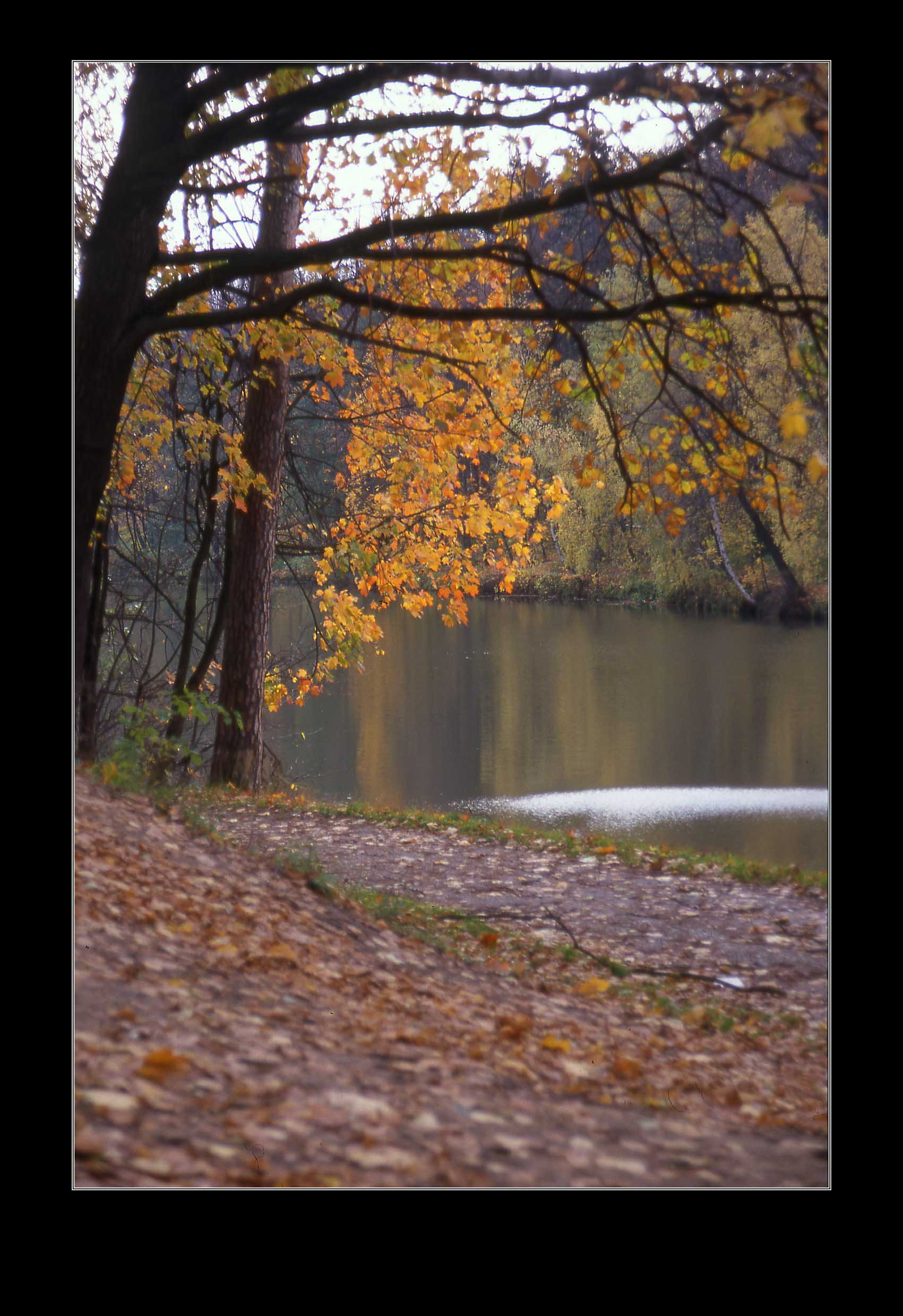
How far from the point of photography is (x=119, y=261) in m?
3.97

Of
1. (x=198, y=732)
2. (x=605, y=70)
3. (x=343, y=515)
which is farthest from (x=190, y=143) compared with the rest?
(x=198, y=732)

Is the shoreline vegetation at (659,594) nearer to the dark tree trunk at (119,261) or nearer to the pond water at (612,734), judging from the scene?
the pond water at (612,734)

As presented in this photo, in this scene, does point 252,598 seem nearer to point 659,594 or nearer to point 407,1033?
point 659,594

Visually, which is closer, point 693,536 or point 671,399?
point 671,399

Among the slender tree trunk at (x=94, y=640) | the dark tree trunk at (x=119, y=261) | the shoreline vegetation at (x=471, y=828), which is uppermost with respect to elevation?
the dark tree trunk at (x=119, y=261)

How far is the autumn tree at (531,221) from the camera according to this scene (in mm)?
3488

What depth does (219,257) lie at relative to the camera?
161 inches

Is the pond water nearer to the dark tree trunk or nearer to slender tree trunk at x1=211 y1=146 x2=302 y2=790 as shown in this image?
slender tree trunk at x1=211 y1=146 x2=302 y2=790

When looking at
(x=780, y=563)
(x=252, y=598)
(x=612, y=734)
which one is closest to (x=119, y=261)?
(x=780, y=563)

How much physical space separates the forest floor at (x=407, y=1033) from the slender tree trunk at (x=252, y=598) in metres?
2.91

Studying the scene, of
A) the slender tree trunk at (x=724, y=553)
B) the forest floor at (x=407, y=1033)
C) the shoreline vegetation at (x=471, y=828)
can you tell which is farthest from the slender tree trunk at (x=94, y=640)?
the slender tree trunk at (x=724, y=553)
